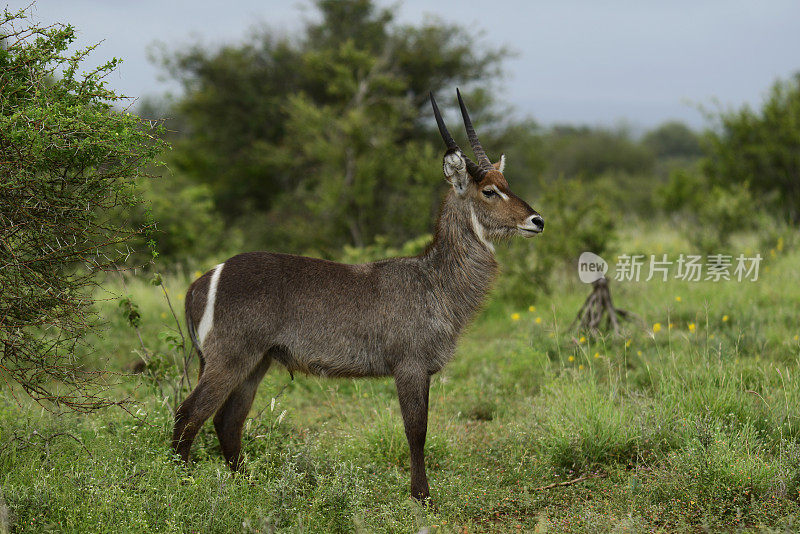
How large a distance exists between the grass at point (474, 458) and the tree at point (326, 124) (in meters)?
6.54

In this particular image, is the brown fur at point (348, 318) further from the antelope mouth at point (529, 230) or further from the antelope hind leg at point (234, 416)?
the antelope hind leg at point (234, 416)

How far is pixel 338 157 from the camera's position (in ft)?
42.7

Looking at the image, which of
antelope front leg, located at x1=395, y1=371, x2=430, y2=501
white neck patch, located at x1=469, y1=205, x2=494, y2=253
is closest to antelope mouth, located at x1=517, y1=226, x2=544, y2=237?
white neck patch, located at x1=469, y1=205, x2=494, y2=253

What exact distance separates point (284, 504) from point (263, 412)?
4.79 feet

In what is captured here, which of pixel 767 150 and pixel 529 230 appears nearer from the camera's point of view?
pixel 529 230

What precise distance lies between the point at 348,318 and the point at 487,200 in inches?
47.5

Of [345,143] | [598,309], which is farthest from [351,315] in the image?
[345,143]

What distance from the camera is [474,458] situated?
16.3 ft

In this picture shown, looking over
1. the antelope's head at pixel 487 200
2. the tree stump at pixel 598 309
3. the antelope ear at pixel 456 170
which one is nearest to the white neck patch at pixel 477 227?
the antelope's head at pixel 487 200

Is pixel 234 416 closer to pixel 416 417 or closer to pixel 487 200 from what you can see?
pixel 416 417

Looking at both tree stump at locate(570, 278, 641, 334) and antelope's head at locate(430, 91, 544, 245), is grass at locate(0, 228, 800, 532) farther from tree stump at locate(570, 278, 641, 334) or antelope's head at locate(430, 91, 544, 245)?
antelope's head at locate(430, 91, 544, 245)

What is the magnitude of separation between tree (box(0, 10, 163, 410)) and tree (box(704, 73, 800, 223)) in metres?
13.5

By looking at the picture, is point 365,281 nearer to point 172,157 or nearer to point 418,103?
point 418,103

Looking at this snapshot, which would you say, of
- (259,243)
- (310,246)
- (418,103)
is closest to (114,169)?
(310,246)
